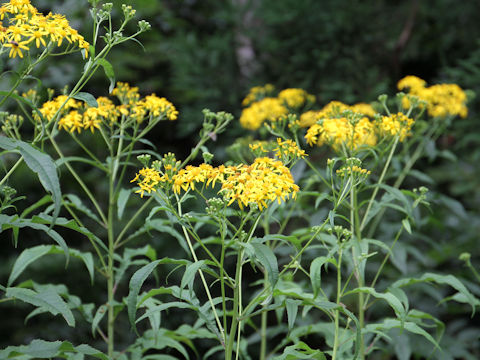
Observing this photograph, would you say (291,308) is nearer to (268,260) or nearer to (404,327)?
(268,260)

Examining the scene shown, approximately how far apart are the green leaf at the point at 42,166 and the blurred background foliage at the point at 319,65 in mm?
3182

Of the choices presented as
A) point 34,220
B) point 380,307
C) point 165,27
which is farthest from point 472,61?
point 34,220

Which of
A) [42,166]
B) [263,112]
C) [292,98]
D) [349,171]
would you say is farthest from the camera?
[292,98]

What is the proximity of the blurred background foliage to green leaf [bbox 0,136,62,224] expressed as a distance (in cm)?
318

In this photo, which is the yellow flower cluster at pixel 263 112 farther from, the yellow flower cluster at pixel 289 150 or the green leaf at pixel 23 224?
the green leaf at pixel 23 224

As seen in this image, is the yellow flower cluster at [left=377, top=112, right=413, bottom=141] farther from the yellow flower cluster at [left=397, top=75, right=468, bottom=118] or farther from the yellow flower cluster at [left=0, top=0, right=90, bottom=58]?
the yellow flower cluster at [left=0, top=0, right=90, bottom=58]

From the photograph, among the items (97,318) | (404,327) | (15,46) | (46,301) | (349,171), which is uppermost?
(15,46)

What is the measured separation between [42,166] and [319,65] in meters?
4.05

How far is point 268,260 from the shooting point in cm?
168

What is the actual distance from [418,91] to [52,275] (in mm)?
3513

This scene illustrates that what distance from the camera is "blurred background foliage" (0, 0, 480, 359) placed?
4926mm

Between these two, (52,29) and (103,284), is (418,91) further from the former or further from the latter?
(103,284)

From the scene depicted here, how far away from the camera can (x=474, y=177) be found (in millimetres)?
4844

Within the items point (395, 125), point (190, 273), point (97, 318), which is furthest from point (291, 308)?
point (395, 125)
